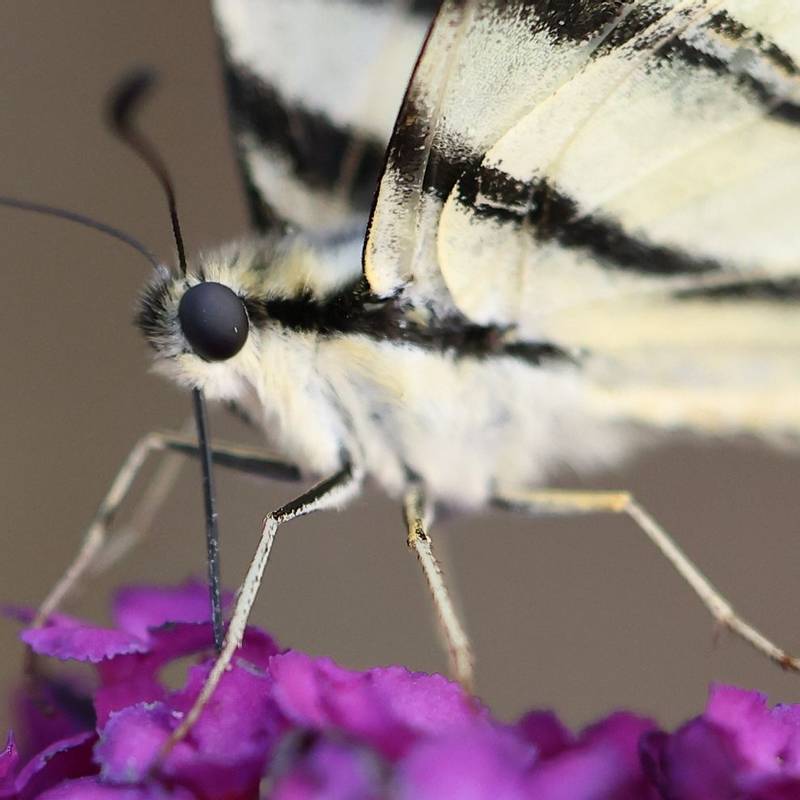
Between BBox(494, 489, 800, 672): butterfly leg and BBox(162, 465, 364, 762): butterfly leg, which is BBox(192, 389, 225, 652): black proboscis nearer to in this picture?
BBox(162, 465, 364, 762): butterfly leg

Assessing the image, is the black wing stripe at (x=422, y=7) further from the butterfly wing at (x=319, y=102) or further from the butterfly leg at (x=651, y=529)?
the butterfly leg at (x=651, y=529)

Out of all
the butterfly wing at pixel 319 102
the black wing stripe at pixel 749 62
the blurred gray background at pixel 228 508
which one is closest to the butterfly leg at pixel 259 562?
the butterfly wing at pixel 319 102

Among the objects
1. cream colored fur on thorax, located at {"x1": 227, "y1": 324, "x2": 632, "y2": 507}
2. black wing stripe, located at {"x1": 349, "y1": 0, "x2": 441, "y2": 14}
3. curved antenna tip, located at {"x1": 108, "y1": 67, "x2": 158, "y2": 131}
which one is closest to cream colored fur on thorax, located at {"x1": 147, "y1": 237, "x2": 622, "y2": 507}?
cream colored fur on thorax, located at {"x1": 227, "y1": 324, "x2": 632, "y2": 507}

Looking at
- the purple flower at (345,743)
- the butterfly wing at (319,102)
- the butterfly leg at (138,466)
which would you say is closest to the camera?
the purple flower at (345,743)

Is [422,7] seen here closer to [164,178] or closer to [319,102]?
[319,102]

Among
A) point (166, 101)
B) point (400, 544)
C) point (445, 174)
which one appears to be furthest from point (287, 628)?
point (445, 174)

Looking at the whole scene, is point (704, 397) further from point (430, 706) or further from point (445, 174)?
point (430, 706)

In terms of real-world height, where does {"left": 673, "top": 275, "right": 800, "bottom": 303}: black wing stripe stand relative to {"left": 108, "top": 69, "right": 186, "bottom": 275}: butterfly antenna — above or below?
below
